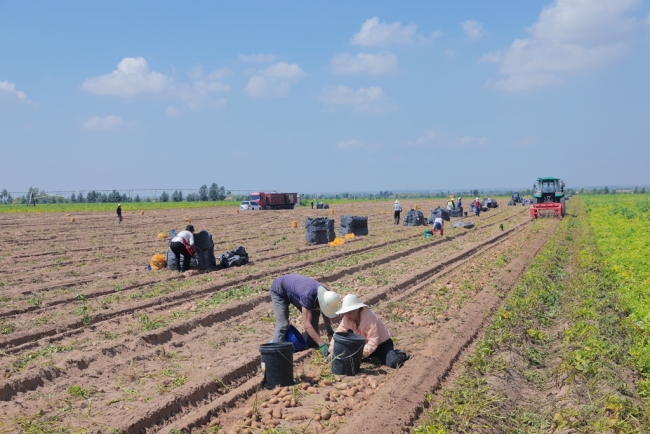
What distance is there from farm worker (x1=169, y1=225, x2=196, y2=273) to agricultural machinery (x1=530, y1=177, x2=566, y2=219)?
24.6 metres

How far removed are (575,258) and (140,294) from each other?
12368 mm

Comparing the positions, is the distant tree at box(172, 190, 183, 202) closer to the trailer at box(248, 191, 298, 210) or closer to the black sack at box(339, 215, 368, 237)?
the trailer at box(248, 191, 298, 210)

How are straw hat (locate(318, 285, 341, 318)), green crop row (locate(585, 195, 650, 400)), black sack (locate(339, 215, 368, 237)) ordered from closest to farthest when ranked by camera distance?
straw hat (locate(318, 285, 341, 318)) < green crop row (locate(585, 195, 650, 400)) < black sack (locate(339, 215, 368, 237))

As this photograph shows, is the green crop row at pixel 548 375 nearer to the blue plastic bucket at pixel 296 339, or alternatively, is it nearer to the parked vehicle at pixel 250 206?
the blue plastic bucket at pixel 296 339

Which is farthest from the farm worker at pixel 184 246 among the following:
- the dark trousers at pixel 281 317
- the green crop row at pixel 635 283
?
the green crop row at pixel 635 283

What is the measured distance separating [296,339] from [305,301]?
968 mm

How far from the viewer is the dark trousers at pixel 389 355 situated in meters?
7.06

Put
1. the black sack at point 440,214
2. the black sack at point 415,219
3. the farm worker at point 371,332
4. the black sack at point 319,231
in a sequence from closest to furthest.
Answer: the farm worker at point 371,332 → the black sack at point 319,231 → the black sack at point 415,219 → the black sack at point 440,214

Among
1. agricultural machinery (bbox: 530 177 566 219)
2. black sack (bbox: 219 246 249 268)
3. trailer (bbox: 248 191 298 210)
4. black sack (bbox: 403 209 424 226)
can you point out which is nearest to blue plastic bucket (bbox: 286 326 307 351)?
black sack (bbox: 219 246 249 268)

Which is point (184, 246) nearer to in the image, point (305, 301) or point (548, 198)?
point (305, 301)

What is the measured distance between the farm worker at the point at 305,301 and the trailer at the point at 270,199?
156ft

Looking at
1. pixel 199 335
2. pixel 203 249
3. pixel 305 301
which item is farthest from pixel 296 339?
pixel 203 249

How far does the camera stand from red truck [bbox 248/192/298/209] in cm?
5488

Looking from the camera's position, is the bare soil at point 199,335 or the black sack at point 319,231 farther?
the black sack at point 319,231
